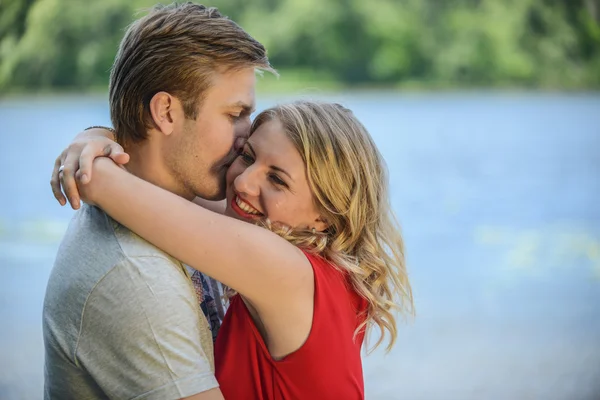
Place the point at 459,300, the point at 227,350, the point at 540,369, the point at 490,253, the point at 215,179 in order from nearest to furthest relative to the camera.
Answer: the point at 227,350 → the point at 215,179 → the point at 540,369 → the point at 459,300 → the point at 490,253

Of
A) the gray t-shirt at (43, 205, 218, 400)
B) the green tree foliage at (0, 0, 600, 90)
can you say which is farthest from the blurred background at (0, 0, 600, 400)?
the gray t-shirt at (43, 205, 218, 400)

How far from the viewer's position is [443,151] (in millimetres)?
12797

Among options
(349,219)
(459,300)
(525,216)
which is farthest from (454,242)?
(349,219)

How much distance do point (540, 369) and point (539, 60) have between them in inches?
435

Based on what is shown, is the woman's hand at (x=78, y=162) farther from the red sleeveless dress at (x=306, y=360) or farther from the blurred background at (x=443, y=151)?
the blurred background at (x=443, y=151)

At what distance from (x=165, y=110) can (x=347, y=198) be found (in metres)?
0.48

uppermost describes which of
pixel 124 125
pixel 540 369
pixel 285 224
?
pixel 124 125

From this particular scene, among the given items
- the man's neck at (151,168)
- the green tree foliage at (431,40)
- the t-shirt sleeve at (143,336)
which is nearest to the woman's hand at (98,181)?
the t-shirt sleeve at (143,336)

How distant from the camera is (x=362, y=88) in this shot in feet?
49.7

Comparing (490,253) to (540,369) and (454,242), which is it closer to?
(454,242)

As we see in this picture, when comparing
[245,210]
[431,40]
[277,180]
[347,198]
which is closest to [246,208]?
[245,210]

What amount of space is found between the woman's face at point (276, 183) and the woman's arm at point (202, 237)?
19 centimetres

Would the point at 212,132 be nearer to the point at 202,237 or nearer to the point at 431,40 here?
the point at 202,237

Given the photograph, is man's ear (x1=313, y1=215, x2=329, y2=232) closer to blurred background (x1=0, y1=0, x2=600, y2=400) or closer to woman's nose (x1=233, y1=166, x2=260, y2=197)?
woman's nose (x1=233, y1=166, x2=260, y2=197)
